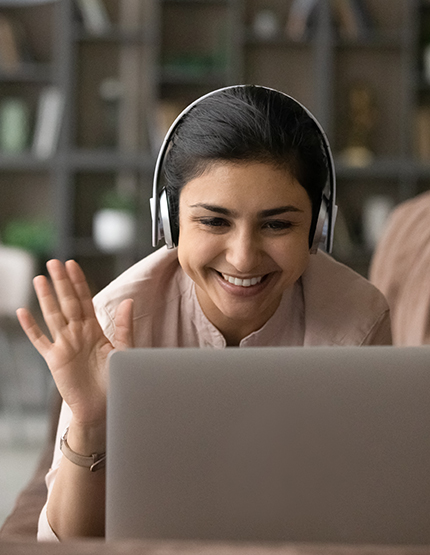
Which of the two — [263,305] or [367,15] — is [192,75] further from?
[263,305]

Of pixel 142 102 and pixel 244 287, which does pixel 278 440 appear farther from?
Result: pixel 142 102

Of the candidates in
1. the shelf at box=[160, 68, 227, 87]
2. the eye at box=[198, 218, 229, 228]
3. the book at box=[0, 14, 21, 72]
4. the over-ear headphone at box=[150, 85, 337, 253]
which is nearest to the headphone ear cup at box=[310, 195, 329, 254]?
the over-ear headphone at box=[150, 85, 337, 253]

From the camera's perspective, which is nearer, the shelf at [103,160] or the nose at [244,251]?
the nose at [244,251]

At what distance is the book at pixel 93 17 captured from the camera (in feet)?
10.8

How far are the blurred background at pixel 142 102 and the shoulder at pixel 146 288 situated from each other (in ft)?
7.69

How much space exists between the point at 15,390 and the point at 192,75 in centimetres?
190

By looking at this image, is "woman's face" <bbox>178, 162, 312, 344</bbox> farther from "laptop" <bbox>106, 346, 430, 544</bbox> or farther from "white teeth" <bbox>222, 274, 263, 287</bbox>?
"laptop" <bbox>106, 346, 430, 544</bbox>

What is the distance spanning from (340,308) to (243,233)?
266mm

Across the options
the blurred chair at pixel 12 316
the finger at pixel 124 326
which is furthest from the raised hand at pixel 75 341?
the blurred chair at pixel 12 316

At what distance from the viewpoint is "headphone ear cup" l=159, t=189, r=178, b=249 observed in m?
0.84

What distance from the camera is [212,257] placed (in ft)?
2.69

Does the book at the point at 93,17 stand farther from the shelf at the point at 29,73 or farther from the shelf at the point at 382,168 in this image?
the shelf at the point at 382,168

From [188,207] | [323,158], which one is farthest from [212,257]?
[323,158]

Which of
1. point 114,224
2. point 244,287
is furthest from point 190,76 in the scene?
point 244,287
